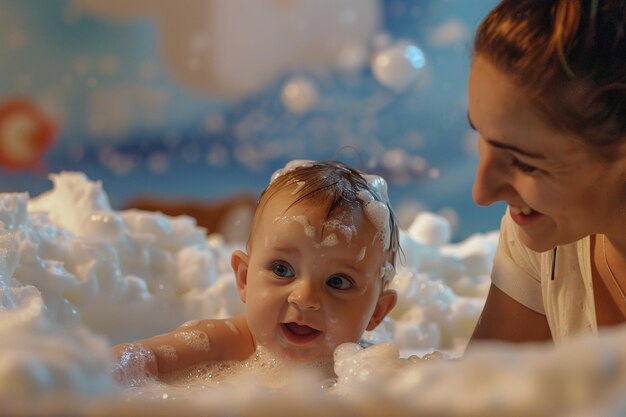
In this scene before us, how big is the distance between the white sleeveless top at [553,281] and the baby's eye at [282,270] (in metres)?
0.39

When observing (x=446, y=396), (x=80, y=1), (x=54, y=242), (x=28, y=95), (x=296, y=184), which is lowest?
(x=446, y=396)

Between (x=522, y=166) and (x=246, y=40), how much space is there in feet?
10.5

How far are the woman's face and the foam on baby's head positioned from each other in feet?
1.03

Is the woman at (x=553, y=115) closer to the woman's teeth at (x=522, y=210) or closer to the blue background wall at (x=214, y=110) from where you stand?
the woman's teeth at (x=522, y=210)

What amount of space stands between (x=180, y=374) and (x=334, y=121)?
9.16 feet

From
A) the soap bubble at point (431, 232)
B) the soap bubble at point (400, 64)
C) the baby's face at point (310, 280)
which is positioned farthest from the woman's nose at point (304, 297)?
the soap bubble at point (400, 64)

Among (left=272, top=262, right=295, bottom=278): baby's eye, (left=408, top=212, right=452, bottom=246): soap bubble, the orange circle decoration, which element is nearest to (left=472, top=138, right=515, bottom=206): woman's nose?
(left=272, top=262, right=295, bottom=278): baby's eye

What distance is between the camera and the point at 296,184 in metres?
1.47

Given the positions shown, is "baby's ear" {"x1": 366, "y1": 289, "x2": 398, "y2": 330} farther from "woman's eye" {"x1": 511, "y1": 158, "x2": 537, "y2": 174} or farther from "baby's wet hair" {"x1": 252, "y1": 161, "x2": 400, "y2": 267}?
"woman's eye" {"x1": 511, "y1": 158, "x2": 537, "y2": 174}

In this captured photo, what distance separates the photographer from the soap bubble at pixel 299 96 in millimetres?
4148

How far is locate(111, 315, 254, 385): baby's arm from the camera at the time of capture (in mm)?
1362

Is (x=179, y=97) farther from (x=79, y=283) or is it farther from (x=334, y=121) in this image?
(x=79, y=283)

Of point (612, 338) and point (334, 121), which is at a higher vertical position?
point (334, 121)

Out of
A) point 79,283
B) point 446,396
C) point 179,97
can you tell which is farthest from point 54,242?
point 179,97
